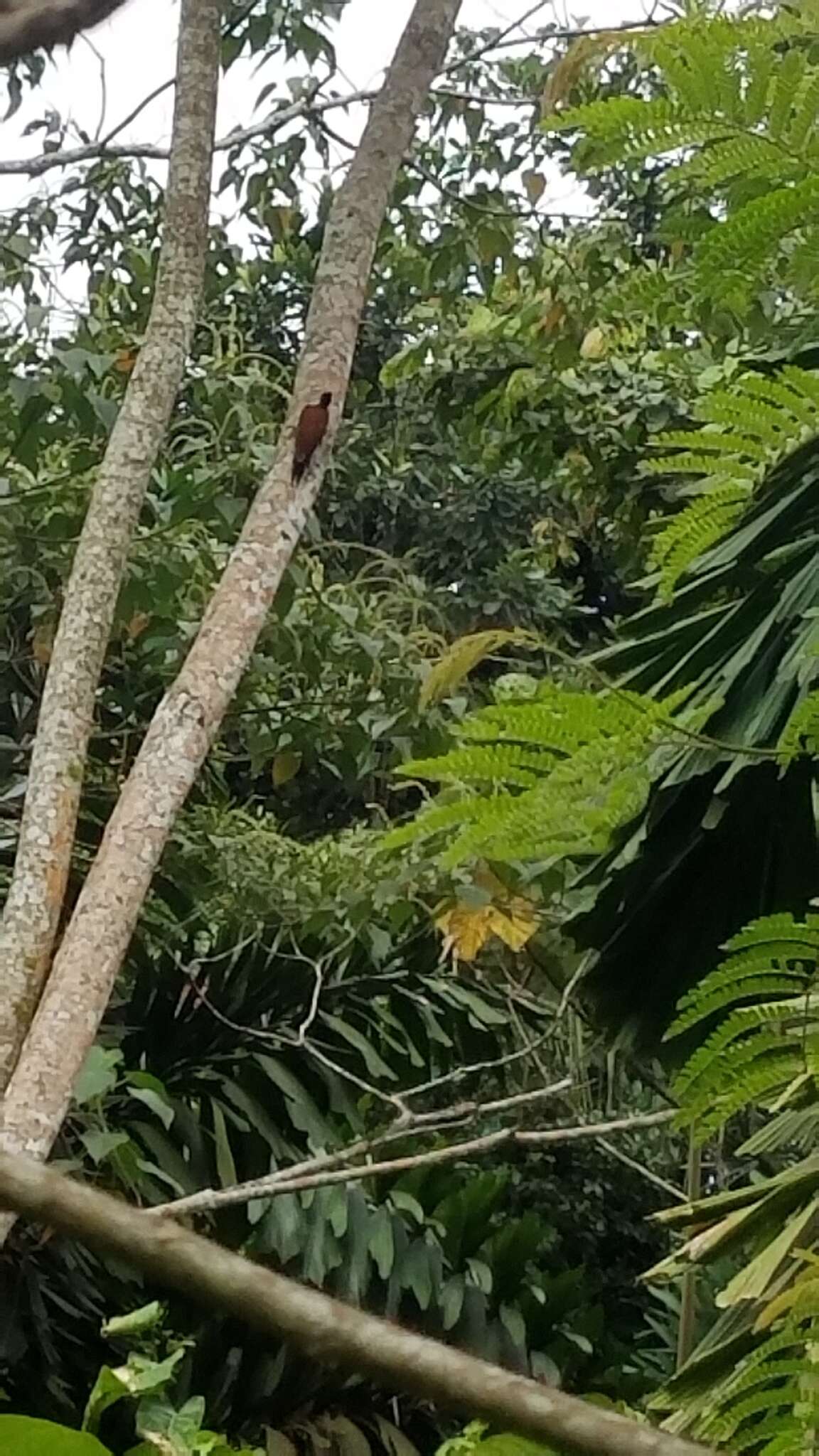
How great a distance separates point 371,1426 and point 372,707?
119 centimetres

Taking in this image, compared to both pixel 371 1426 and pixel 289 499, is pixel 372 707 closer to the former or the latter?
pixel 289 499

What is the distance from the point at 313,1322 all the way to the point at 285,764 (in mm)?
2658

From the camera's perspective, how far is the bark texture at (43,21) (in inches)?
29.2

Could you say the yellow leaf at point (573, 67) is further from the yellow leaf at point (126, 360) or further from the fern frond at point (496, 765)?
the fern frond at point (496, 765)

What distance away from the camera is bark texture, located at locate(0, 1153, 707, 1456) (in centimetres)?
25

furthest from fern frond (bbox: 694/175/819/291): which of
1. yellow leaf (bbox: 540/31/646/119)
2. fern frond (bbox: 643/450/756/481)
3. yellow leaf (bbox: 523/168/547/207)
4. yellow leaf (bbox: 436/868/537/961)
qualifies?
yellow leaf (bbox: 523/168/547/207)

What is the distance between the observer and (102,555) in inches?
68.6

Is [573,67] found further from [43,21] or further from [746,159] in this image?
[43,21]

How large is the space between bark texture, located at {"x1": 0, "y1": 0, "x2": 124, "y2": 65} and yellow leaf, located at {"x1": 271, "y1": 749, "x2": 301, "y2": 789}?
2.11 metres

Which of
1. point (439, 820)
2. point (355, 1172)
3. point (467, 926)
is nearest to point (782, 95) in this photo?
point (439, 820)

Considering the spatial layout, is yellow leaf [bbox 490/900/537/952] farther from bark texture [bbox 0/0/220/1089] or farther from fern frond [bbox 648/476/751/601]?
fern frond [bbox 648/476/751/601]

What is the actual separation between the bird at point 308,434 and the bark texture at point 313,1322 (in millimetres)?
1639

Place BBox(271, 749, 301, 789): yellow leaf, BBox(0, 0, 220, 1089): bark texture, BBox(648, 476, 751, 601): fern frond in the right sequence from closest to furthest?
BBox(648, 476, 751, 601): fern frond < BBox(0, 0, 220, 1089): bark texture < BBox(271, 749, 301, 789): yellow leaf

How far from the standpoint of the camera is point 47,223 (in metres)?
3.02
